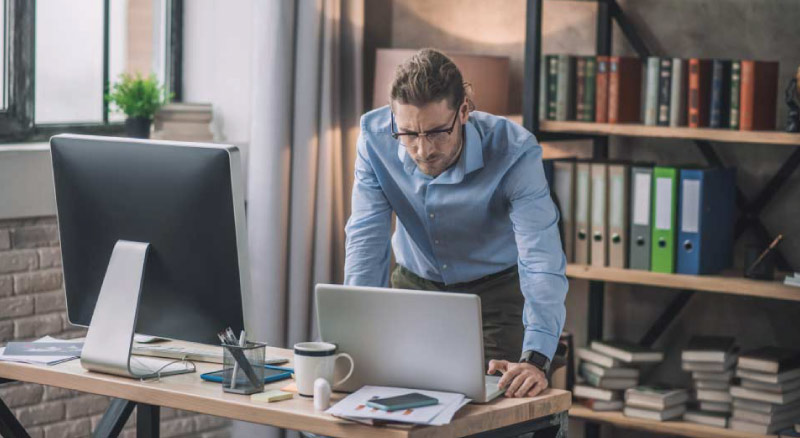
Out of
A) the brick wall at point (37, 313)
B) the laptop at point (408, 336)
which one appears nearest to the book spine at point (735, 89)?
the laptop at point (408, 336)

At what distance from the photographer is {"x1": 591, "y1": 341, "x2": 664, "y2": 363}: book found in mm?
3658

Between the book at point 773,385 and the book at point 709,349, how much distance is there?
10cm

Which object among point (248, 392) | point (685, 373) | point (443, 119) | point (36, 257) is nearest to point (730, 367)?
point (685, 373)

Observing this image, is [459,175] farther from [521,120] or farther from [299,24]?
[299,24]

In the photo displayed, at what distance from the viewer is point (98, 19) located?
3996mm

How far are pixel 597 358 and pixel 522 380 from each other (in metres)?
1.58

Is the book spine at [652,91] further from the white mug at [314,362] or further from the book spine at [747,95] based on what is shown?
the white mug at [314,362]

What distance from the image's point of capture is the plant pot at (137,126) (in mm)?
3908

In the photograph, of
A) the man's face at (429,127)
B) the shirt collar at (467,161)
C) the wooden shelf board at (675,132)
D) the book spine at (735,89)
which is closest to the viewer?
the man's face at (429,127)

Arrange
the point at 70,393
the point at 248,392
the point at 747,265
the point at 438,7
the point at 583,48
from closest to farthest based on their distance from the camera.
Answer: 1. the point at 248,392
2. the point at 747,265
3. the point at 70,393
4. the point at 583,48
5. the point at 438,7

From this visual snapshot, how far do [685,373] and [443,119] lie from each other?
71.9 inches

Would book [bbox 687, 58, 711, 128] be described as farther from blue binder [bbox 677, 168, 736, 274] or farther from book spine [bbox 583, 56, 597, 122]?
book spine [bbox 583, 56, 597, 122]

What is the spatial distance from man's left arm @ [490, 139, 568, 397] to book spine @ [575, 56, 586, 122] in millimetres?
1128

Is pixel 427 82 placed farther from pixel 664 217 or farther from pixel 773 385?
pixel 773 385
